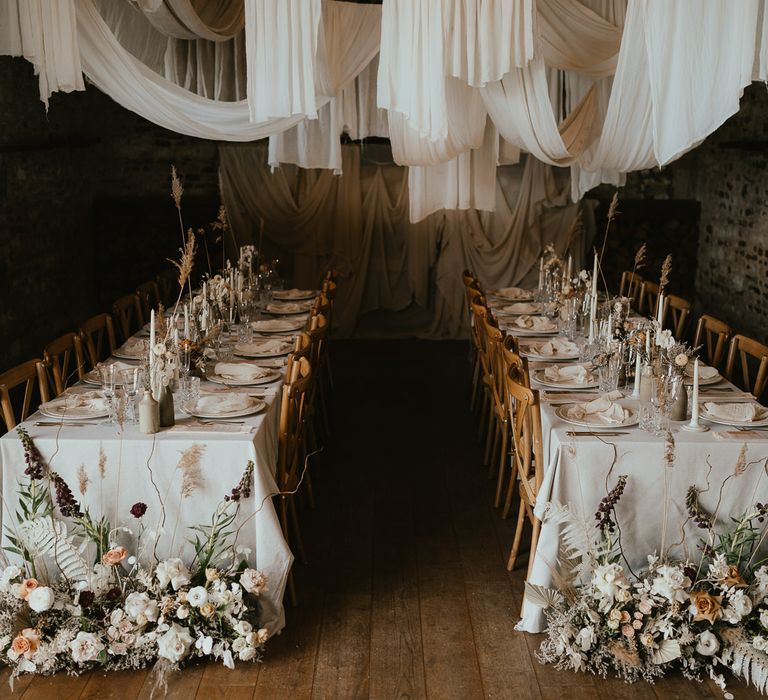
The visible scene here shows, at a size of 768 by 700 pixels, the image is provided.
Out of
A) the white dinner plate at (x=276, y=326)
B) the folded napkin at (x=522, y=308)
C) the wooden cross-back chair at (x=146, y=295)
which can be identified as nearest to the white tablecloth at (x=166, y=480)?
the white dinner plate at (x=276, y=326)

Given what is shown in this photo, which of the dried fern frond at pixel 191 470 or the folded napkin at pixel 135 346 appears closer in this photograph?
the dried fern frond at pixel 191 470

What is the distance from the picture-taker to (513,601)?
14.1ft

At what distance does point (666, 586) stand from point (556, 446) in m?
0.67

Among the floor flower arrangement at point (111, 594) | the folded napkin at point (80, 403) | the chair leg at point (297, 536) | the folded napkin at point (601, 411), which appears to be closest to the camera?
the floor flower arrangement at point (111, 594)

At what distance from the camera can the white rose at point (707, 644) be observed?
3676 mm

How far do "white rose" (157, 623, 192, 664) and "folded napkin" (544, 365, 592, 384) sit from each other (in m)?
2.12

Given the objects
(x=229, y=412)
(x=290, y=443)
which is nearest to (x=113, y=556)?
(x=229, y=412)

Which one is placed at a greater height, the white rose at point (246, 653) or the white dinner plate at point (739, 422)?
the white dinner plate at point (739, 422)

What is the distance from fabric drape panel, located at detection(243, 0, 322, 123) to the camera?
4.45m

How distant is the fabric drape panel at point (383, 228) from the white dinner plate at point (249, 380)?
4.94 meters

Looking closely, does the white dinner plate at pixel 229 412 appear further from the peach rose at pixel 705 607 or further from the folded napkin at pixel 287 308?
the folded napkin at pixel 287 308

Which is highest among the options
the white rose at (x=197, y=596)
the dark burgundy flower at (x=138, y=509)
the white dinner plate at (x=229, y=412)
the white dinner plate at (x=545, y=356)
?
the white dinner plate at (x=545, y=356)

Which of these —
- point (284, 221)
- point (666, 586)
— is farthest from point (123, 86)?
point (284, 221)

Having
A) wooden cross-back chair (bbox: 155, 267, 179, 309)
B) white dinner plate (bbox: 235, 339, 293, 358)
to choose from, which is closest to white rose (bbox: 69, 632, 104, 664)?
white dinner plate (bbox: 235, 339, 293, 358)
